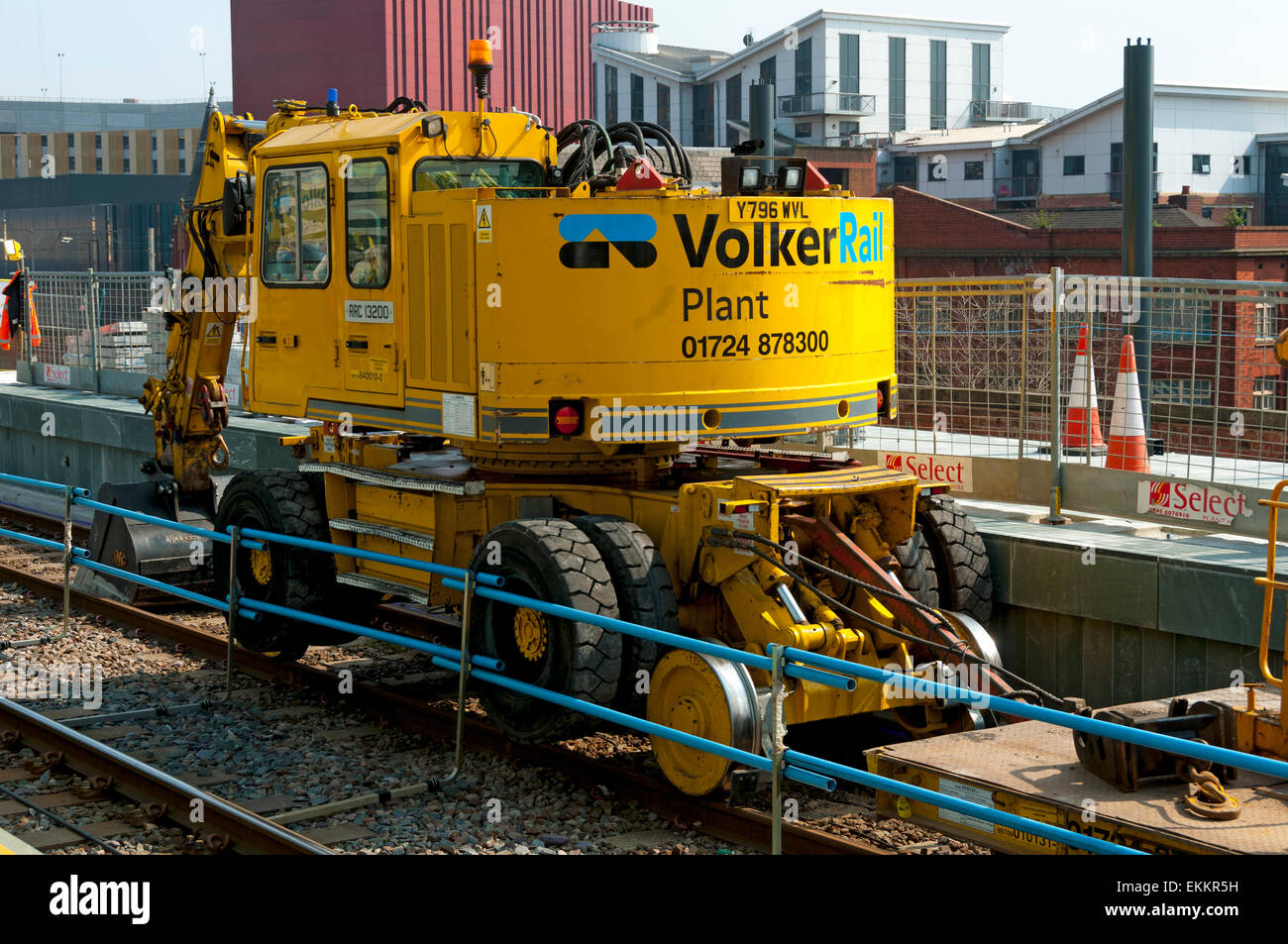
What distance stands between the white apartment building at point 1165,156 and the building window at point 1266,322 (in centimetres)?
4710

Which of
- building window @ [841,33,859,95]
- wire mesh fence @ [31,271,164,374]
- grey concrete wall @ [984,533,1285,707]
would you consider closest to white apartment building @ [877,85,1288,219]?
building window @ [841,33,859,95]

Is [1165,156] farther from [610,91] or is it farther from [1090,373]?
[1090,373]

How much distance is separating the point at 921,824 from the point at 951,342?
23.2ft

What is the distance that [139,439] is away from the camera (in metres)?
19.4

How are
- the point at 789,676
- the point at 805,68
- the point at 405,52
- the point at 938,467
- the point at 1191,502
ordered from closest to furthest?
the point at 789,676
the point at 1191,502
the point at 938,467
the point at 405,52
the point at 805,68

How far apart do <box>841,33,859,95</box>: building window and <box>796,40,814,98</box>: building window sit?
150 centimetres

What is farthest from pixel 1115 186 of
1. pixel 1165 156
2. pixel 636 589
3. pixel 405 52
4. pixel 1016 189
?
pixel 636 589

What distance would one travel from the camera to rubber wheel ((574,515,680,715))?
8.73 m

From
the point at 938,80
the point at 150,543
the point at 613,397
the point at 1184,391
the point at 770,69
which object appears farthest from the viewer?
the point at 938,80

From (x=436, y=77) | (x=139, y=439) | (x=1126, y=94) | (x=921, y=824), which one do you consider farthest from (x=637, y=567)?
(x=436, y=77)

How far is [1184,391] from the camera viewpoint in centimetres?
1146

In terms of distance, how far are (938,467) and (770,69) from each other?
58981mm

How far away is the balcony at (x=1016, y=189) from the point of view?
60.0 m

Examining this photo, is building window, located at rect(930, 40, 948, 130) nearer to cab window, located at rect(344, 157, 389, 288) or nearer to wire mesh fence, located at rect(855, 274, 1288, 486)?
wire mesh fence, located at rect(855, 274, 1288, 486)
